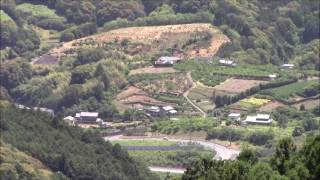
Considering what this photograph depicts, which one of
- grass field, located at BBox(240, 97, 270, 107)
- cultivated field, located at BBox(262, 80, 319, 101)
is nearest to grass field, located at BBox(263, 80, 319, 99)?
cultivated field, located at BBox(262, 80, 319, 101)

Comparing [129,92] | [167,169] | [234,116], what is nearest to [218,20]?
[129,92]

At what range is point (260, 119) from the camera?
4683 inches

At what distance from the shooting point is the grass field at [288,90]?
12575 cm

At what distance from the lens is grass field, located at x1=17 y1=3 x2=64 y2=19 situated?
158250 mm

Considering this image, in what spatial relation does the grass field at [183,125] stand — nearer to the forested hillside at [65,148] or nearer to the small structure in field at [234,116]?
the small structure in field at [234,116]

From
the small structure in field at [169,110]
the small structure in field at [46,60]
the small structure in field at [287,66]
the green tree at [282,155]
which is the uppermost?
the green tree at [282,155]

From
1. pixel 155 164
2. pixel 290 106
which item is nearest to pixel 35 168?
pixel 155 164

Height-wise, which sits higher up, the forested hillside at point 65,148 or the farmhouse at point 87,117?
the forested hillside at point 65,148

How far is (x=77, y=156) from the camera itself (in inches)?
3713

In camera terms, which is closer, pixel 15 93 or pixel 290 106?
pixel 290 106

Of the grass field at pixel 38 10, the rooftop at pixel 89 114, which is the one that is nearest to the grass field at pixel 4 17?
the grass field at pixel 38 10

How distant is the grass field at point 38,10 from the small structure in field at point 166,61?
22.5 m

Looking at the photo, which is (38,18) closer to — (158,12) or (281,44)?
(158,12)

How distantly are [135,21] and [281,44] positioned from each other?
15.8 m
